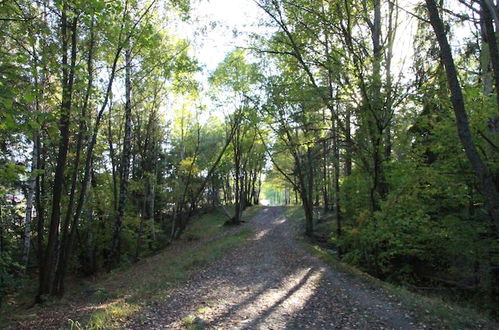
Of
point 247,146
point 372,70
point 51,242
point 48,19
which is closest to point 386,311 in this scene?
point 372,70

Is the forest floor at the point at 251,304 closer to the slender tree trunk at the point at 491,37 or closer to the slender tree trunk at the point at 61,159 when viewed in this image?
the slender tree trunk at the point at 61,159

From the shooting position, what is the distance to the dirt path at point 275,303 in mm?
6719

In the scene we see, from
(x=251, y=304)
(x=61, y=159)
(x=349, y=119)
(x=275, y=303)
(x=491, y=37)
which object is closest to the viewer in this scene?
(x=491, y=37)

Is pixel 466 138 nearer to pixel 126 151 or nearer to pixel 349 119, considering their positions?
pixel 349 119

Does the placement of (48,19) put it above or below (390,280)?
above

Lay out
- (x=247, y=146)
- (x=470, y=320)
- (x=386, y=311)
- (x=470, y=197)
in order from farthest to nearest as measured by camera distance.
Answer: (x=247, y=146), (x=470, y=197), (x=386, y=311), (x=470, y=320)

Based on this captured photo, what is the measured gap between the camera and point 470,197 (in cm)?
970

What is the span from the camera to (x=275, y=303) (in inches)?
316

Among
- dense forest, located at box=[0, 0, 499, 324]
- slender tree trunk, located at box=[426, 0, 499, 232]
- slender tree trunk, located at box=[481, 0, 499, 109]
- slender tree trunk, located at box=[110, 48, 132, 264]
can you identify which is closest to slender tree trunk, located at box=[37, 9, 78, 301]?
dense forest, located at box=[0, 0, 499, 324]

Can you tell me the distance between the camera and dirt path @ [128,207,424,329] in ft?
22.0

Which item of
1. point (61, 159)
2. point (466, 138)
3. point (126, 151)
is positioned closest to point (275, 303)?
point (466, 138)

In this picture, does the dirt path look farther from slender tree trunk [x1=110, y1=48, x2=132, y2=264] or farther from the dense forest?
slender tree trunk [x1=110, y1=48, x2=132, y2=264]

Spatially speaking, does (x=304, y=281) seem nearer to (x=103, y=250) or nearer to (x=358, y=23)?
(x=358, y=23)

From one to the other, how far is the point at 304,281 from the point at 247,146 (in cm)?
2368
